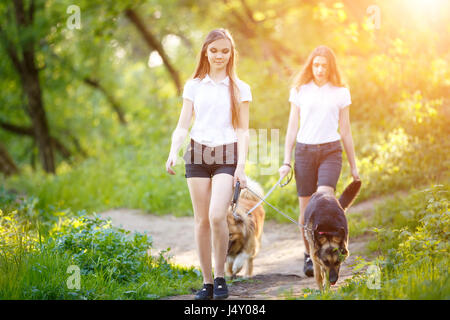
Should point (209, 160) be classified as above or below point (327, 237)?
above

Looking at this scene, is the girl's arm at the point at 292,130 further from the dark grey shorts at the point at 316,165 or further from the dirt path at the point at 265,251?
the dirt path at the point at 265,251

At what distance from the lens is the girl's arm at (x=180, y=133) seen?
A: 422 cm

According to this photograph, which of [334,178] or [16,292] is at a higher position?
[334,178]

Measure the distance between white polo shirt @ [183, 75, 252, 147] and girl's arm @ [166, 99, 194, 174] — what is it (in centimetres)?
6

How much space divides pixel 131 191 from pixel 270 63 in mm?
6642

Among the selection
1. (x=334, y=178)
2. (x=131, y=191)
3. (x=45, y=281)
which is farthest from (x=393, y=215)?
(x=131, y=191)

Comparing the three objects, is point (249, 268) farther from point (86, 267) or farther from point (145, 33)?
point (145, 33)

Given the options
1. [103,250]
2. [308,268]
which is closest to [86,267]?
[103,250]

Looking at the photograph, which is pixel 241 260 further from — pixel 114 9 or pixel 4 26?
pixel 4 26

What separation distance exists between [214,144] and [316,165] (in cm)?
148

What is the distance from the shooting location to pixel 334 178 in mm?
5031

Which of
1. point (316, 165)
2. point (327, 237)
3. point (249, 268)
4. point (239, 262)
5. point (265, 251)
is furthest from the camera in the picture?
point (265, 251)

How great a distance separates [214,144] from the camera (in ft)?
13.9
